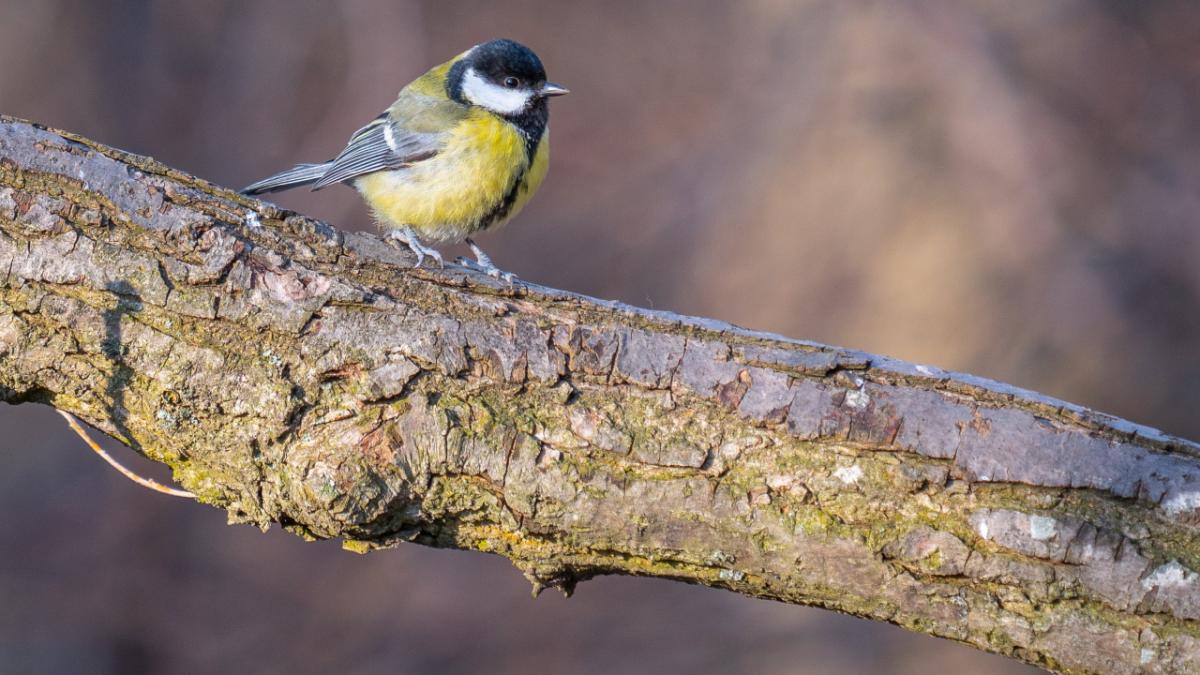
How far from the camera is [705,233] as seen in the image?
7203 millimetres

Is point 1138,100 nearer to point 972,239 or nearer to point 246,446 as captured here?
point 972,239

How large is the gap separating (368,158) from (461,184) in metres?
0.44

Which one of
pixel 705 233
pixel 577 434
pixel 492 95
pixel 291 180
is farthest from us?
pixel 705 233

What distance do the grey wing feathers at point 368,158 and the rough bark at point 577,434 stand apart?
1544 mm

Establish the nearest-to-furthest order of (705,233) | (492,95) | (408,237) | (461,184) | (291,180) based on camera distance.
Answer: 1. (408,237)
2. (461,184)
3. (291,180)
4. (492,95)
5. (705,233)

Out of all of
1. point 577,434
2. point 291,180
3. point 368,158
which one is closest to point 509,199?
point 368,158

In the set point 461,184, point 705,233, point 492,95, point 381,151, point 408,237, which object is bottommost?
point 408,237

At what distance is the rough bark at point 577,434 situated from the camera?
1.98 metres

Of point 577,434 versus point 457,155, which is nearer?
point 577,434

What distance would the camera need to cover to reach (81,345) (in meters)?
2.12

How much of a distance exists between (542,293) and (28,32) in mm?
6189

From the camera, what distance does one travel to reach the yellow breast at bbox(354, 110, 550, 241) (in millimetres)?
3654

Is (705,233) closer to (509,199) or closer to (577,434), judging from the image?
(509,199)

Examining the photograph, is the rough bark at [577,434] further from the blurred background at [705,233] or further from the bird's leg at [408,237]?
the blurred background at [705,233]
